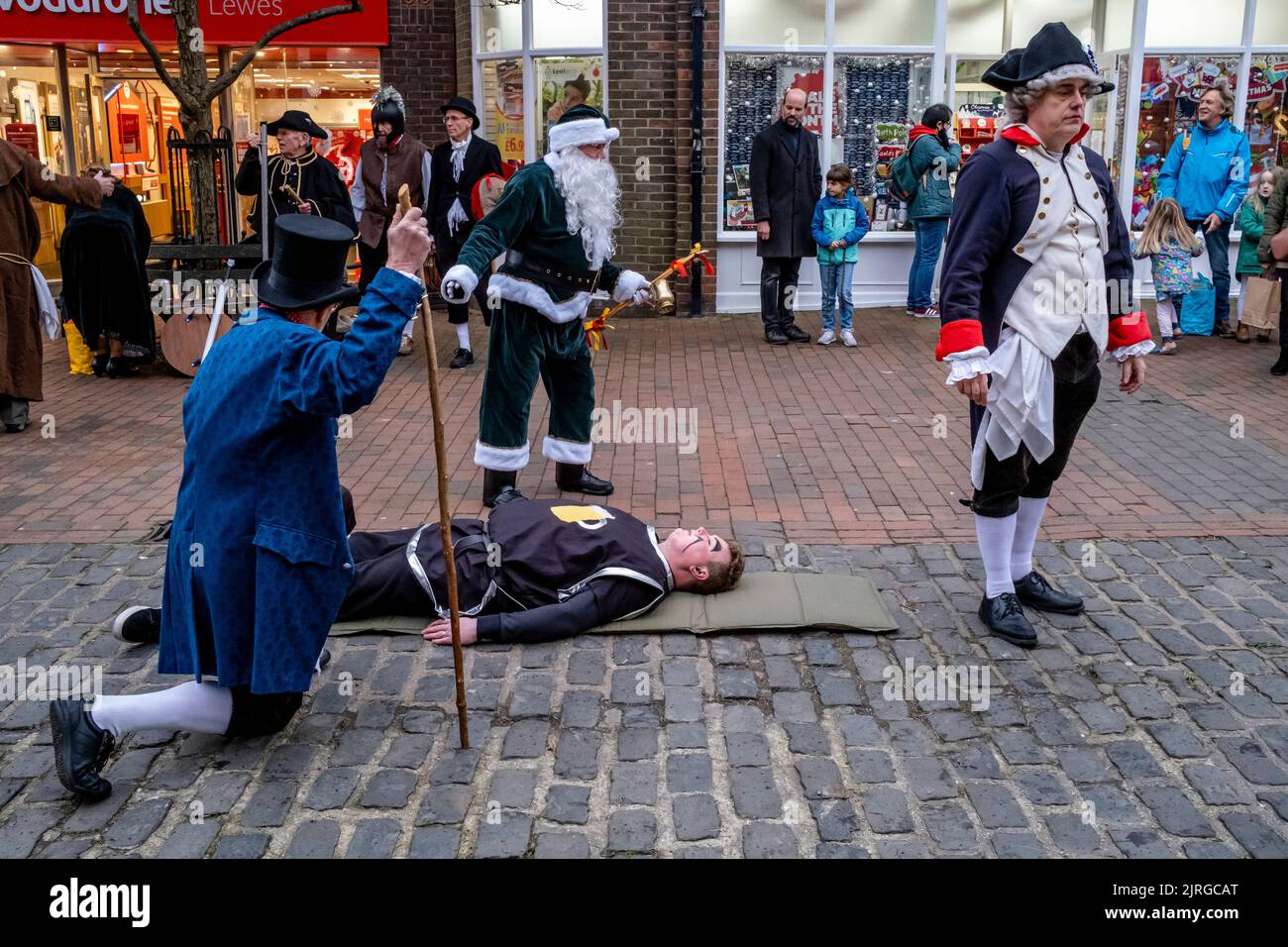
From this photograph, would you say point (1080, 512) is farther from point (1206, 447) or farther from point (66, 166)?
point (66, 166)

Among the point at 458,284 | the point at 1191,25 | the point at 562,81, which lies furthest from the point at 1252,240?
the point at 458,284

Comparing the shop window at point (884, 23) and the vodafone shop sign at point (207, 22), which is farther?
the vodafone shop sign at point (207, 22)

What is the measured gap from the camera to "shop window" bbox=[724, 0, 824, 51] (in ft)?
40.4

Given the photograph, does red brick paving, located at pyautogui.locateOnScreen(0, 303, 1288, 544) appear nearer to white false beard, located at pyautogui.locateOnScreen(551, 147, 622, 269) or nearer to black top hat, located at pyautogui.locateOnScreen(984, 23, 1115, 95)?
white false beard, located at pyautogui.locateOnScreen(551, 147, 622, 269)

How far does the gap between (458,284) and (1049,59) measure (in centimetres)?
259

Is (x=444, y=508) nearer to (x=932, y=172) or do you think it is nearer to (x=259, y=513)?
(x=259, y=513)

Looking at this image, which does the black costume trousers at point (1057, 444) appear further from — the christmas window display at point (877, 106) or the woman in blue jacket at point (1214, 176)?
the christmas window display at point (877, 106)

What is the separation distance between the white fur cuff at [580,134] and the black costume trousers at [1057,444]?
271 centimetres

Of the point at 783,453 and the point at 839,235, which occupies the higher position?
the point at 839,235

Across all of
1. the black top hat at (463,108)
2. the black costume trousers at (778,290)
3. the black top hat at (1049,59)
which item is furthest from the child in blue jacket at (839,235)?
the black top hat at (1049,59)

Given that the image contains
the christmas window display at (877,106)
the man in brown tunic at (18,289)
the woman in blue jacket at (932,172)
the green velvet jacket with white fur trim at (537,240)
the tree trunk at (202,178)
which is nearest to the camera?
the green velvet jacket with white fur trim at (537,240)

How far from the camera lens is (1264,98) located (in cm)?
1265

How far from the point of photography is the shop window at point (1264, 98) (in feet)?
41.8

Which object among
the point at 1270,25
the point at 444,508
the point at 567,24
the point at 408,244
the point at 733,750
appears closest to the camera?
the point at 408,244
